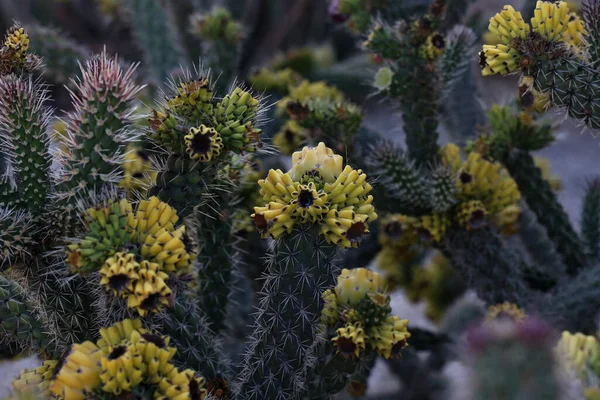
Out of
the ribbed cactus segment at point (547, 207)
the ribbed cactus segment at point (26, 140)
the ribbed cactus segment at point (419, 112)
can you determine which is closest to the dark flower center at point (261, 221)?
the ribbed cactus segment at point (26, 140)

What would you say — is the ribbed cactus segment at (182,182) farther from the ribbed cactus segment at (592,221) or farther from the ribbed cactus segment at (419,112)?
the ribbed cactus segment at (592,221)

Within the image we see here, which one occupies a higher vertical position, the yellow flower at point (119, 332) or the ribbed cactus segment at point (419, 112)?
the ribbed cactus segment at point (419, 112)

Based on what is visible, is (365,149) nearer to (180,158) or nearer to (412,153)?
(412,153)

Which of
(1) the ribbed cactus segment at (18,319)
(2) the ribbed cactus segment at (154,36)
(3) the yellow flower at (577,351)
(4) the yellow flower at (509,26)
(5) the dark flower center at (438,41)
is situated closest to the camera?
(3) the yellow flower at (577,351)

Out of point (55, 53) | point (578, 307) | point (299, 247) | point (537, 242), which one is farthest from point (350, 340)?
point (55, 53)

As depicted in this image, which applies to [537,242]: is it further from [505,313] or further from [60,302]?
[60,302]

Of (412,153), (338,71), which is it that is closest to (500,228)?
(412,153)
